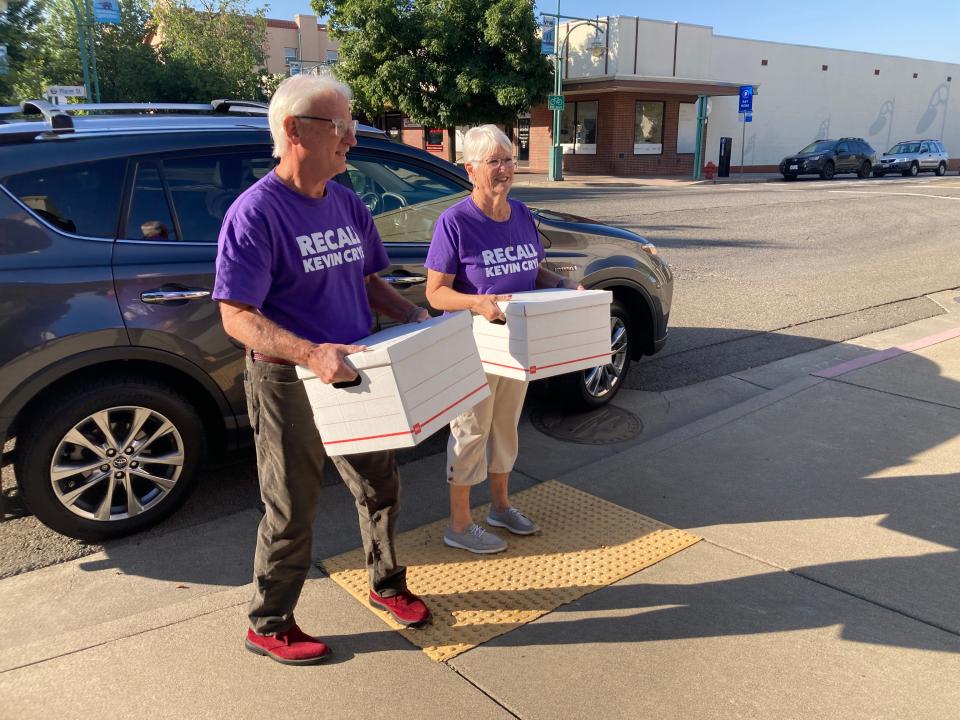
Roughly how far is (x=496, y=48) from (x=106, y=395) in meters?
28.2

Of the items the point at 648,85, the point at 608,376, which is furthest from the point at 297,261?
the point at 648,85

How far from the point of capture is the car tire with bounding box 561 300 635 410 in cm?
499

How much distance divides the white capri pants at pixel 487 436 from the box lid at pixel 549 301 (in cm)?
35

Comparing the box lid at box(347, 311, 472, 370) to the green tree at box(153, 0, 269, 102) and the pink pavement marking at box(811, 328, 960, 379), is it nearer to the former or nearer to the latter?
the pink pavement marking at box(811, 328, 960, 379)

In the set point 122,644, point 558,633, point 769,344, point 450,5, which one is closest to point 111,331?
point 122,644

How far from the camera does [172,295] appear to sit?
11.0 feet

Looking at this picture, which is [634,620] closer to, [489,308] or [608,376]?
[489,308]

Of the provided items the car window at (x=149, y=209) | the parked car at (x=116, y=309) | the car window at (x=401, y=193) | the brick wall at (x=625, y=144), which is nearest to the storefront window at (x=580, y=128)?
the brick wall at (x=625, y=144)

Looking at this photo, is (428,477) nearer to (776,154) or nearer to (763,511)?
(763,511)

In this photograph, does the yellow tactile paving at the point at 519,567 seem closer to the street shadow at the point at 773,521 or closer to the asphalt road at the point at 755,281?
the street shadow at the point at 773,521

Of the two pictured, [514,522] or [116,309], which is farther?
[514,522]

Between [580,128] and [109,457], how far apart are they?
109 feet

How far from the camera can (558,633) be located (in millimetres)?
2873

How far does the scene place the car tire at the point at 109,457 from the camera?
3.18 m
